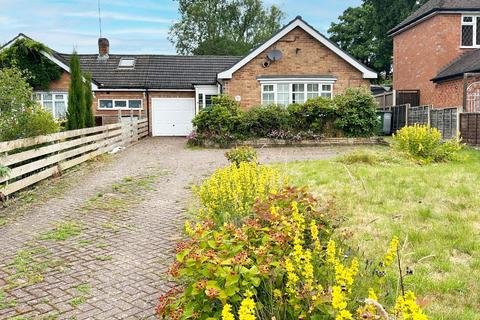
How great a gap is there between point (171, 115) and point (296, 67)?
8.92 meters

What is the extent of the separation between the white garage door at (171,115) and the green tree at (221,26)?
23338mm

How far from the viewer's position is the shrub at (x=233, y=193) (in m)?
5.30

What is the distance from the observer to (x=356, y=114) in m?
19.5

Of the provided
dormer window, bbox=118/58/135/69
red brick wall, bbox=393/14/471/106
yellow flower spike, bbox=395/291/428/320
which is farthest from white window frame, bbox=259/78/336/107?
yellow flower spike, bbox=395/291/428/320

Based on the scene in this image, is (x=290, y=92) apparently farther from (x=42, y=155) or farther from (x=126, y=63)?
(x=42, y=155)

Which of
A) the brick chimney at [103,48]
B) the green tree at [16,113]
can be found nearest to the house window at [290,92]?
the brick chimney at [103,48]

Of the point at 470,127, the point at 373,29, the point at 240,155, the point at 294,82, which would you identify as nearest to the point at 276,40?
the point at 294,82

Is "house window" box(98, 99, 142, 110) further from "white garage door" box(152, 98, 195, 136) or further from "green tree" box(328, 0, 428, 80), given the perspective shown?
"green tree" box(328, 0, 428, 80)

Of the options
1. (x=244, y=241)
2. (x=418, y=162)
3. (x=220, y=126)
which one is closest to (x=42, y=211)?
(x=244, y=241)

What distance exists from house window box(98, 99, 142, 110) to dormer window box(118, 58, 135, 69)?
3069mm

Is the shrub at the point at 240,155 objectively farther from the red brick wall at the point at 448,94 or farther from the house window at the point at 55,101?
the house window at the point at 55,101

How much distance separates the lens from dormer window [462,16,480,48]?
23.6 m

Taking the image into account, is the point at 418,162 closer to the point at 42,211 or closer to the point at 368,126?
the point at 368,126

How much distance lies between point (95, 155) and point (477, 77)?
16692 mm
